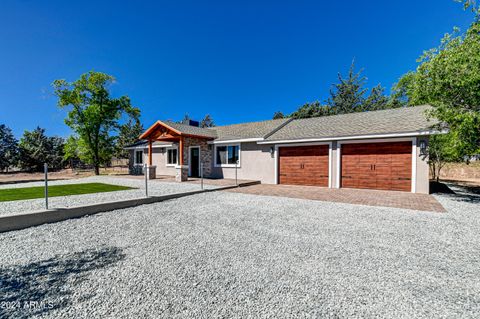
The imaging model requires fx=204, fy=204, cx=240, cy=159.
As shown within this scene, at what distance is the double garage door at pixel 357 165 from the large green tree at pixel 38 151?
120 ft

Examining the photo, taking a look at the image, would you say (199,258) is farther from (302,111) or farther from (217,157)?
(302,111)

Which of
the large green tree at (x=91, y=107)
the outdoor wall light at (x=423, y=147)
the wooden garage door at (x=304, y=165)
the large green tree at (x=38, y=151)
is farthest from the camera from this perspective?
the large green tree at (x=38, y=151)

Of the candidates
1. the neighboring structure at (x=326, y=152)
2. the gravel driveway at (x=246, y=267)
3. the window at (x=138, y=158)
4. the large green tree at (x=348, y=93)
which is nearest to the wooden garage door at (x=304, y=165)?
the neighboring structure at (x=326, y=152)

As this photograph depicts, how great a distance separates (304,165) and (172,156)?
11147mm

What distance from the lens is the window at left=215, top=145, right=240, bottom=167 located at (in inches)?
567

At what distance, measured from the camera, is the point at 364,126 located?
1105cm

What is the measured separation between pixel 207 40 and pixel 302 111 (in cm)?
2072

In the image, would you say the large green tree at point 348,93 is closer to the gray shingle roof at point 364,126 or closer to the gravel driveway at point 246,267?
the gray shingle roof at point 364,126

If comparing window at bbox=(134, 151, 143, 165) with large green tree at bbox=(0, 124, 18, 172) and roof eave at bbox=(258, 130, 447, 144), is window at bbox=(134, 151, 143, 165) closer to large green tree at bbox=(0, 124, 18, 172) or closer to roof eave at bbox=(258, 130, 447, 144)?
roof eave at bbox=(258, 130, 447, 144)

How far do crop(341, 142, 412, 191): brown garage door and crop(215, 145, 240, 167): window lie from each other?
265 inches

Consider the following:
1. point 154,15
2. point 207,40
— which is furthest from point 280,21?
point 154,15

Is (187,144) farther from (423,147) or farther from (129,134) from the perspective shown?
(129,134)

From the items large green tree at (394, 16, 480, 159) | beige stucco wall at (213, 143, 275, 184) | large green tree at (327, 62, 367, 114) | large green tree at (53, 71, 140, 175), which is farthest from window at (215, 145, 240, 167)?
large green tree at (327, 62, 367, 114)

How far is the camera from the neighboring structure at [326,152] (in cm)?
932
